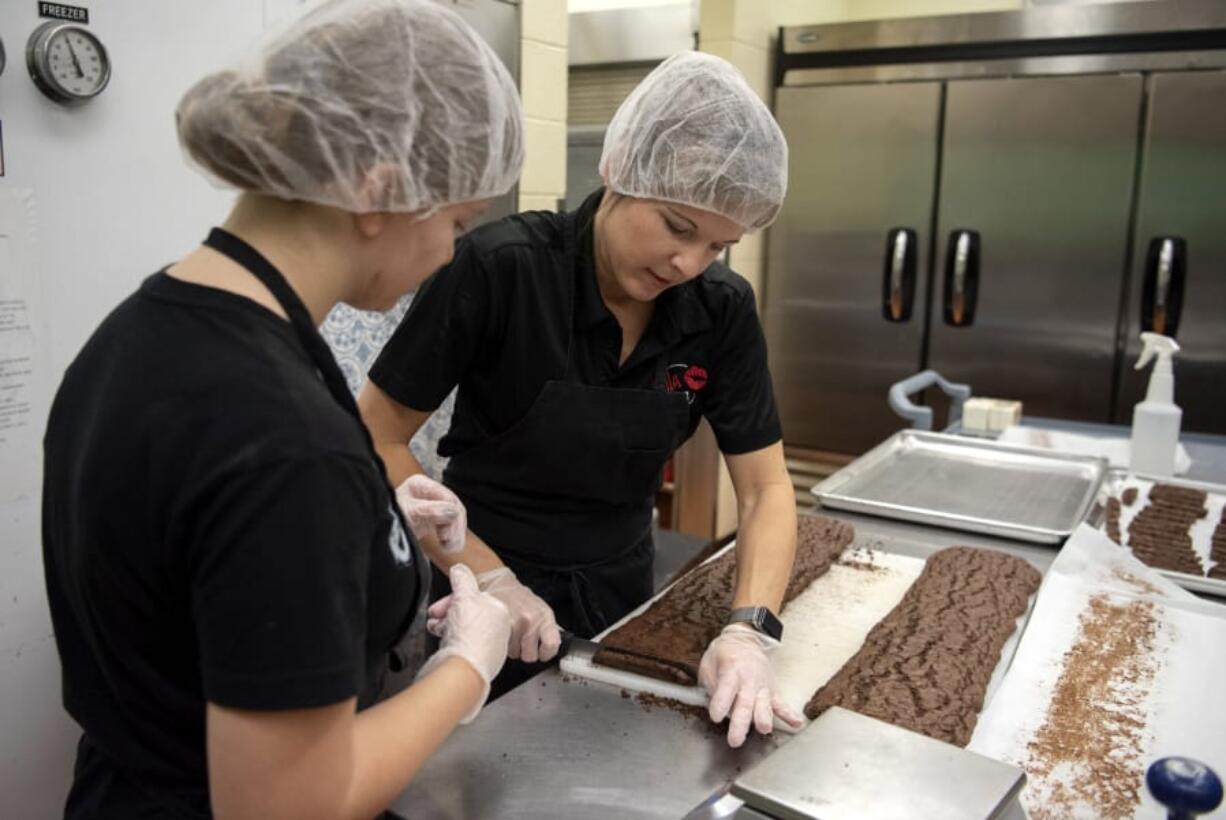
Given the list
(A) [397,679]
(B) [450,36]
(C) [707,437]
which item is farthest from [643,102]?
(C) [707,437]

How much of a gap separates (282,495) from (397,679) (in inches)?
62.9

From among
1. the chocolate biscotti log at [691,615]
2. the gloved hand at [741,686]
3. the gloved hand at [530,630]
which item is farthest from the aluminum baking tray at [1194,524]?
the gloved hand at [530,630]

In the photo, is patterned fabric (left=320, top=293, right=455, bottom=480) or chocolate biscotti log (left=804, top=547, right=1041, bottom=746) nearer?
chocolate biscotti log (left=804, top=547, right=1041, bottom=746)

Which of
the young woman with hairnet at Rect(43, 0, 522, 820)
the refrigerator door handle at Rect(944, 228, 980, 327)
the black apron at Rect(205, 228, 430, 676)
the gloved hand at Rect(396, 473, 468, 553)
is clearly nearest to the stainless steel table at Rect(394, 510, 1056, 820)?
the young woman with hairnet at Rect(43, 0, 522, 820)

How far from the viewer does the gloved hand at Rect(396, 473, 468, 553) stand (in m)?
1.39

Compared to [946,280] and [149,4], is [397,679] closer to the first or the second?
[149,4]

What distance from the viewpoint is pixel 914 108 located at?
13.8 ft

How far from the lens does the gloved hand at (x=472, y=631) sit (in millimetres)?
1055

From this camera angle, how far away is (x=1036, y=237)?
4.09 meters

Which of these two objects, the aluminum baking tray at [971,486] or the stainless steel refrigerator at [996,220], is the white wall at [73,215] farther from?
the stainless steel refrigerator at [996,220]

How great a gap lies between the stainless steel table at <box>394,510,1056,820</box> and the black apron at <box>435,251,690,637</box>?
1.20 ft

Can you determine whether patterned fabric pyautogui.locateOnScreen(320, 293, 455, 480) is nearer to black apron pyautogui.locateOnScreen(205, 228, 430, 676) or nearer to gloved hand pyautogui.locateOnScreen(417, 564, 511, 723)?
gloved hand pyautogui.locateOnScreen(417, 564, 511, 723)

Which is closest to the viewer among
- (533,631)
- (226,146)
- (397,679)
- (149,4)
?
(226,146)

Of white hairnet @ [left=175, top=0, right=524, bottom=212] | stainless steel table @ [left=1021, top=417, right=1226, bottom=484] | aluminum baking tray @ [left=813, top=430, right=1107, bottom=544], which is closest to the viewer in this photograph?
white hairnet @ [left=175, top=0, right=524, bottom=212]
